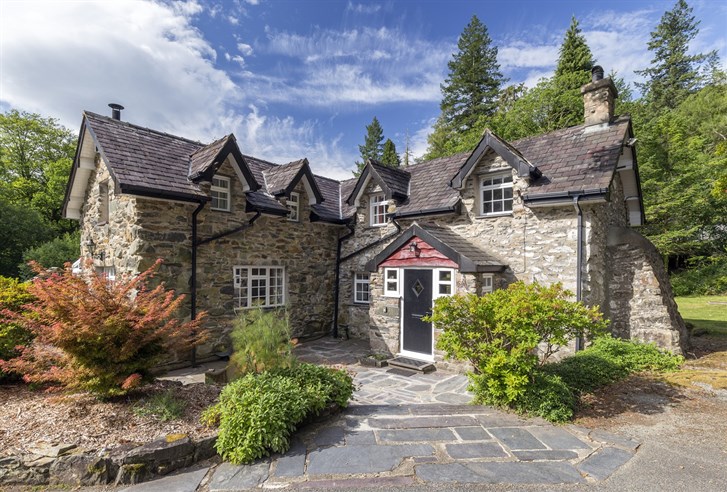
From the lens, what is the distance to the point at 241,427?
16.0 ft

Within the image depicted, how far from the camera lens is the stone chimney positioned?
11.4 meters

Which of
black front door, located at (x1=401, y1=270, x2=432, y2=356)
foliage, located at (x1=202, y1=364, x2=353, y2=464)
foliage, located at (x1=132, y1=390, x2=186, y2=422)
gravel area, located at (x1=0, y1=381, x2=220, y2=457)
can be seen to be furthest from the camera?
black front door, located at (x1=401, y1=270, x2=432, y2=356)

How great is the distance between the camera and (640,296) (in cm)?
1053

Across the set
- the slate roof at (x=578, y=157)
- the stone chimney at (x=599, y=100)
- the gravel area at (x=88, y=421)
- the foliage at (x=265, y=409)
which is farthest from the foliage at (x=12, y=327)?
the stone chimney at (x=599, y=100)

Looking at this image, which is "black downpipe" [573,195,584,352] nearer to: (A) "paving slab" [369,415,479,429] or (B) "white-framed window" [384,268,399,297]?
(B) "white-framed window" [384,268,399,297]

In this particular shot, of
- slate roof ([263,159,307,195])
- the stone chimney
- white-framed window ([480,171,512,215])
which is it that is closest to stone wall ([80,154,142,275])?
slate roof ([263,159,307,195])

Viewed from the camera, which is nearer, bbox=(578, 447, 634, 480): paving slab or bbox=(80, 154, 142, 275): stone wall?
bbox=(578, 447, 634, 480): paving slab

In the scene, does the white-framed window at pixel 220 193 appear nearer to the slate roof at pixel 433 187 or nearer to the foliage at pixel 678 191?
the slate roof at pixel 433 187

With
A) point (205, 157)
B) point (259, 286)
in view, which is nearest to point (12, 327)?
point (259, 286)

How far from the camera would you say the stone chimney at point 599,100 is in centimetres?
1144

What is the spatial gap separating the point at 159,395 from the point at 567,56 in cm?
3639

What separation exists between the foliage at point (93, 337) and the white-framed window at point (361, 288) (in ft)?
30.8

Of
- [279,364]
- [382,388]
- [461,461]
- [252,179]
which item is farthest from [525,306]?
[252,179]

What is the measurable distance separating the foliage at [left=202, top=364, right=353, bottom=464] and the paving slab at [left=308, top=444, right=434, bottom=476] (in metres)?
0.61
